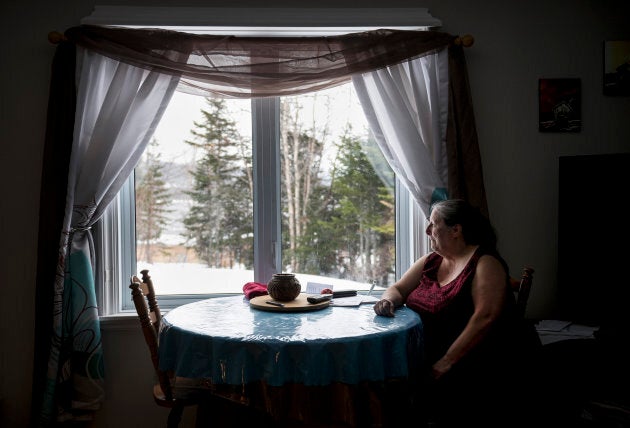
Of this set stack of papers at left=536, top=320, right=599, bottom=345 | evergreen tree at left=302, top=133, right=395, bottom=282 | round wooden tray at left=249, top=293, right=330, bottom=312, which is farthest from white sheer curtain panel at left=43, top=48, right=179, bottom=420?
stack of papers at left=536, top=320, right=599, bottom=345

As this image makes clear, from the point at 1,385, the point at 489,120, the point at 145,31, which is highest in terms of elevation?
the point at 145,31

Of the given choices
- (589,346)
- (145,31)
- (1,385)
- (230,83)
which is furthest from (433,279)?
(1,385)

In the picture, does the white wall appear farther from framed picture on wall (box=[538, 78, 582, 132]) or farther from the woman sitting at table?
the woman sitting at table

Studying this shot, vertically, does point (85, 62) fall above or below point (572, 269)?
above

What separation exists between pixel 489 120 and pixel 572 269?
0.92 m

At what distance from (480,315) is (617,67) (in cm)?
185

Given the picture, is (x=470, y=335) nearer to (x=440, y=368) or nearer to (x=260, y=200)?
(x=440, y=368)

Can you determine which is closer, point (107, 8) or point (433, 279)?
point (433, 279)

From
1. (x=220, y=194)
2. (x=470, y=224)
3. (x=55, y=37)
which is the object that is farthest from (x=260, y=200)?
(x=55, y=37)

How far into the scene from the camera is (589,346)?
1.92 meters

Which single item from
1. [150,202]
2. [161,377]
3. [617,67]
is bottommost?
[161,377]

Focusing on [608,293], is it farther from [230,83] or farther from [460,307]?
[230,83]

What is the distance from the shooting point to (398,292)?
7.22 feet

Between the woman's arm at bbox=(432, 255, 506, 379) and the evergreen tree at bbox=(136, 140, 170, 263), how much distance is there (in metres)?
1.73
